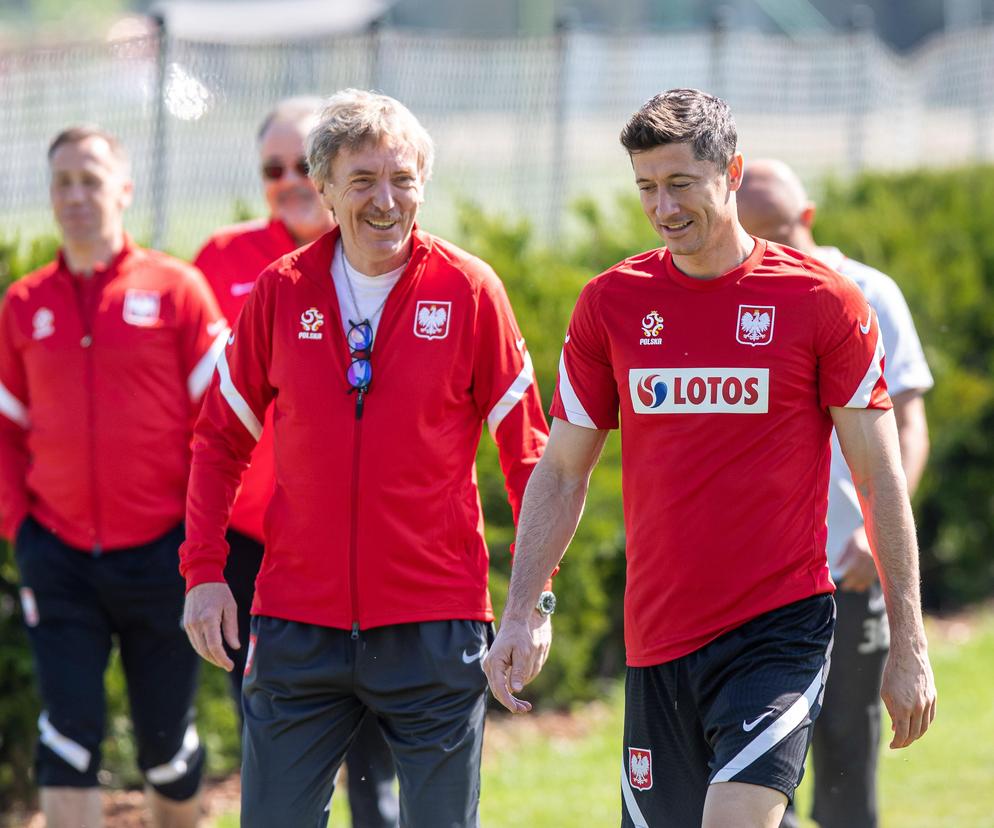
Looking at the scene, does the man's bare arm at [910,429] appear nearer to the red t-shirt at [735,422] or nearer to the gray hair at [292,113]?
the red t-shirt at [735,422]

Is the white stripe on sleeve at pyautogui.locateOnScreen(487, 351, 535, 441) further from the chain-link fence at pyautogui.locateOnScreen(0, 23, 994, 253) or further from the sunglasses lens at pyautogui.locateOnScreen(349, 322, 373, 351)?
the chain-link fence at pyautogui.locateOnScreen(0, 23, 994, 253)

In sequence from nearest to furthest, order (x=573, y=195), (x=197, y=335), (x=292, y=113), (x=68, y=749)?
(x=68, y=749)
(x=197, y=335)
(x=292, y=113)
(x=573, y=195)

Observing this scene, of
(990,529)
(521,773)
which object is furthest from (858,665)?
(990,529)

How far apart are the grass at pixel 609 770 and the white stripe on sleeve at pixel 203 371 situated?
210cm

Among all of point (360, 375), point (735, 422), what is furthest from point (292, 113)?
point (735, 422)

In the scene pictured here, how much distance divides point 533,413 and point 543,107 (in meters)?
6.82

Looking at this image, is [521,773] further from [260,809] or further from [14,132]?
[14,132]

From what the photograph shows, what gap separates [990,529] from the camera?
10961 mm

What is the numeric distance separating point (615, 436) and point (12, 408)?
3295 millimetres

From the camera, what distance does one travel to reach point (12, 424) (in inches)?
223

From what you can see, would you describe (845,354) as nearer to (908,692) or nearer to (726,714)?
(908,692)

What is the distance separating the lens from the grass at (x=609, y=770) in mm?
6844

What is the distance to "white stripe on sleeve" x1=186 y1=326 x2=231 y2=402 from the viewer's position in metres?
5.59

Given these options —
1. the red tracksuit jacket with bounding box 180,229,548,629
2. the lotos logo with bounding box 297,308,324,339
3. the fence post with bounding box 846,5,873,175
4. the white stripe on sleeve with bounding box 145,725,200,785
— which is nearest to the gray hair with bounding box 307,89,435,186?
the red tracksuit jacket with bounding box 180,229,548,629
